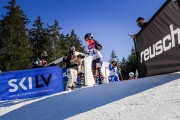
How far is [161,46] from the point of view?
744 cm

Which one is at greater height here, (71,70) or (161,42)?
(161,42)

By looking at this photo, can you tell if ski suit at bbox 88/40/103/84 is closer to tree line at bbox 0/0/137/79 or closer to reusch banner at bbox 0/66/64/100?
reusch banner at bbox 0/66/64/100

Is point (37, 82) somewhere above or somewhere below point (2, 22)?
below

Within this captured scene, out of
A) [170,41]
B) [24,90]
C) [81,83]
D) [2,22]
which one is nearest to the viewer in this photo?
[170,41]

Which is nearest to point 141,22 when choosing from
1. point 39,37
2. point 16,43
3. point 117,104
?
point 117,104

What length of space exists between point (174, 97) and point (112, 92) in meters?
2.14

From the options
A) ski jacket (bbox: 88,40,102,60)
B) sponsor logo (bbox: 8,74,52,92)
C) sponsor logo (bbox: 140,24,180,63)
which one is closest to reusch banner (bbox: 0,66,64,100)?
sponsor logo (bbox: 8,74,52,92)

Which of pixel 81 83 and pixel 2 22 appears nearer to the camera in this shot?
pixel 81 83

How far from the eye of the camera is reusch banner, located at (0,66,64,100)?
12211 mm

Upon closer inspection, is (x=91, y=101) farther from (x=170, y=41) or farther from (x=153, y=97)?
(x=170, y=41)

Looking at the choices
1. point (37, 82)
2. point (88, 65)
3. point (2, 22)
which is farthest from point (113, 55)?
point (37, 82)

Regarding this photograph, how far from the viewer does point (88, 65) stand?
2475cm

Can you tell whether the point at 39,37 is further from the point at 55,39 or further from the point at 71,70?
the point at 71,70

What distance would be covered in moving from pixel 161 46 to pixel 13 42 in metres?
38.6
